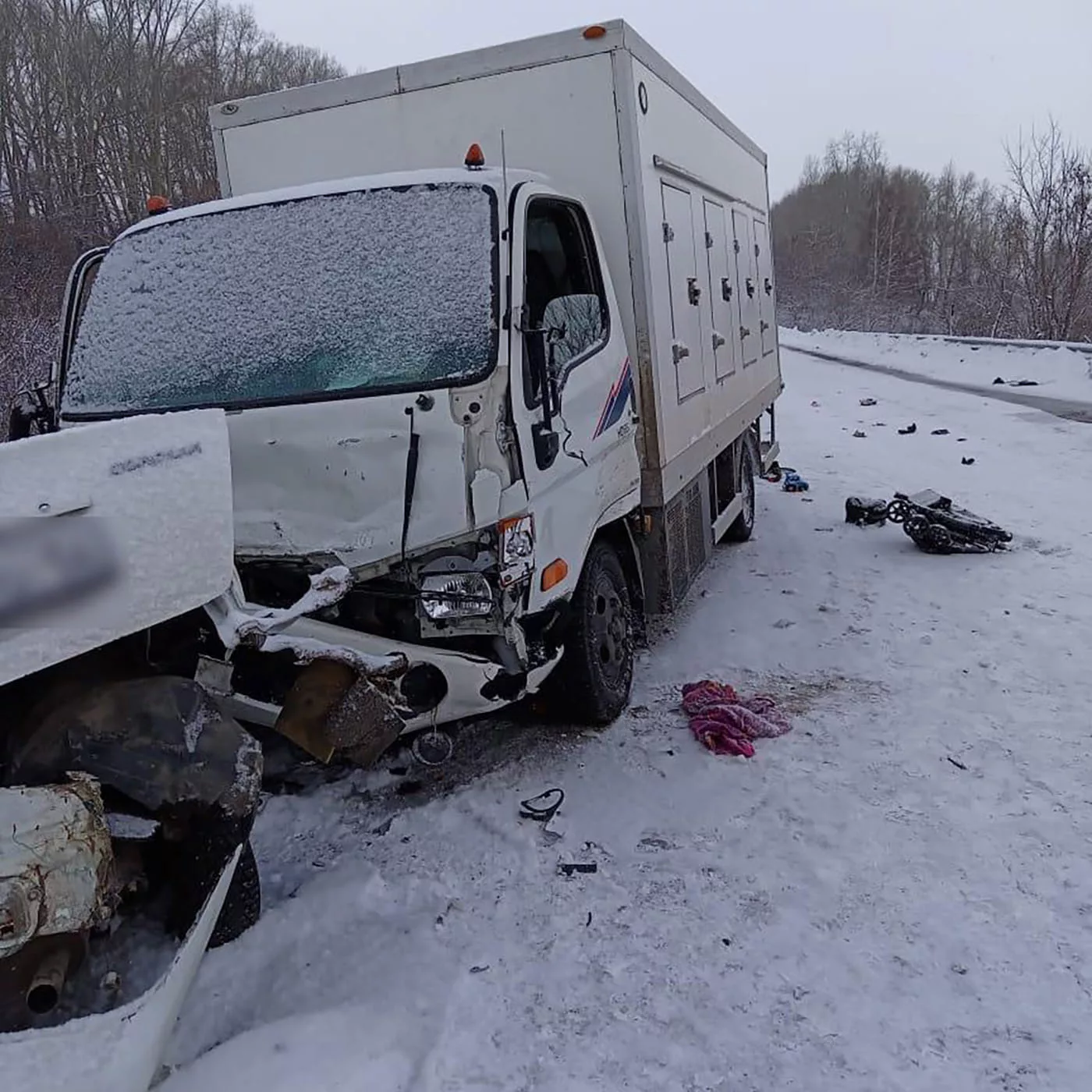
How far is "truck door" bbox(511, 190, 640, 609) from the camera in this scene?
399 centimetres

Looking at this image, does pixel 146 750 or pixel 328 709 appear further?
pixel 328 709

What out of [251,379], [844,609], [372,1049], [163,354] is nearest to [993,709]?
[844,609]

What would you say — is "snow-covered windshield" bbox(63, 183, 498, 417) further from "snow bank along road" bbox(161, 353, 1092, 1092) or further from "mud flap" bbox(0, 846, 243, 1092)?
"mud flap" bbox(0, 846, 243, 1092)

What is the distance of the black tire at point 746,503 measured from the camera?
8.55m

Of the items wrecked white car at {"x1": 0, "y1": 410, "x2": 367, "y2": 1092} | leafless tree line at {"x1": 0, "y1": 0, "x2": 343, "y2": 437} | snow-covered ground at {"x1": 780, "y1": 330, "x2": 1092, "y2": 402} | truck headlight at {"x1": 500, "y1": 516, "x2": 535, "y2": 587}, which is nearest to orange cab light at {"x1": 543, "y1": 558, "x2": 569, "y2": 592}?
truck headlight at {"x1": 500, "y1": 516, "x2": 535, "y2": 587}

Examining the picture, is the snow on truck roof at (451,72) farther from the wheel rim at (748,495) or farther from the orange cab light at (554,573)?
the wheel rim at (748,495)

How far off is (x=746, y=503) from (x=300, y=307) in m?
5.30

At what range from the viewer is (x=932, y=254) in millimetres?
56656

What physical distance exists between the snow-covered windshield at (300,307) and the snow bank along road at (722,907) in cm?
181

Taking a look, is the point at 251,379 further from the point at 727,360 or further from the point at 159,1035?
the point at 727,360

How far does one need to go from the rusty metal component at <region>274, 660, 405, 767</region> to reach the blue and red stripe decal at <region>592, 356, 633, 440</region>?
1.91 meters

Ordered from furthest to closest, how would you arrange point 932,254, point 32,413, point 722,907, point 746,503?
1. point 932,254
2. point 746,503
3. point 32,413
4. point 722,907

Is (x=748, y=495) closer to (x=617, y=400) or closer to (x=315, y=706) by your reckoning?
(x=617, y=400)

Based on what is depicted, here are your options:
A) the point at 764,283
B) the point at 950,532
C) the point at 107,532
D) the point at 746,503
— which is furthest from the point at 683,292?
the point at 107,532
